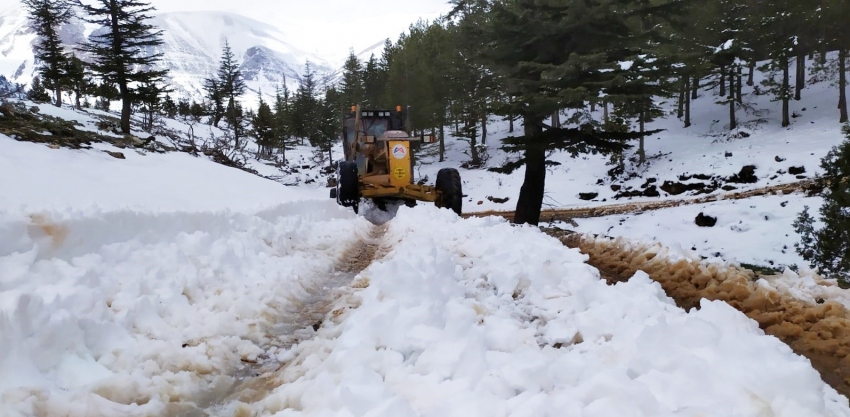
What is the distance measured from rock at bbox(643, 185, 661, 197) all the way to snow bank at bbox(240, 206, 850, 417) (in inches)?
859

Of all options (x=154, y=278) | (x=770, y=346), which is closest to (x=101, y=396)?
(x=154, y=278)

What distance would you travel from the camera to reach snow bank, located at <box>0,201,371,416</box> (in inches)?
100

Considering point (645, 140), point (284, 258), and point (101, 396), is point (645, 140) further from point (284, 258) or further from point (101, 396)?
point (101, 396)

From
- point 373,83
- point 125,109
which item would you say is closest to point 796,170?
point 125,109

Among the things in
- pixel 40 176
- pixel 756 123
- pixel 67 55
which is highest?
pixel 67 55

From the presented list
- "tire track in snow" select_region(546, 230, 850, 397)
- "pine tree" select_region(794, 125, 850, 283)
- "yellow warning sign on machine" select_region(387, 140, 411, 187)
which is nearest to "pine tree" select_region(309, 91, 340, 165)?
"yellow warning sign on machine" select_region(387, 140, 411, 187)

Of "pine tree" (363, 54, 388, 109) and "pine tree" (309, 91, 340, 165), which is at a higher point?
"pine tree" (363, 54, 388, 109)

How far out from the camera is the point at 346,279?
20.5ft

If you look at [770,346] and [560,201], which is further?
[560,201]

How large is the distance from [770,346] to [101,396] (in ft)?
12.0

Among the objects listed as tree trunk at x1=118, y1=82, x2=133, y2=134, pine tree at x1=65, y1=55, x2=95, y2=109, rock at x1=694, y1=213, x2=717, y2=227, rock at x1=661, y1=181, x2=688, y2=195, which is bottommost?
rock at x1=694, y1=213, x2=717, y2=227

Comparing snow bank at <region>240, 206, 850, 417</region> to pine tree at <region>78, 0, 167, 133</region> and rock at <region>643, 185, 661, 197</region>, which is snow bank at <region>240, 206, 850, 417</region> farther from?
pine tree at <region>78, 0, 167, 133</region>

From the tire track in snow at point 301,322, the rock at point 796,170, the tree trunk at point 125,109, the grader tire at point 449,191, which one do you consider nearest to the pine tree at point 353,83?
the tree trunk at point 125,109

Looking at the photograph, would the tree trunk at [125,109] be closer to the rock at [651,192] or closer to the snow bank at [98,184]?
the snow bank at [98,184]
